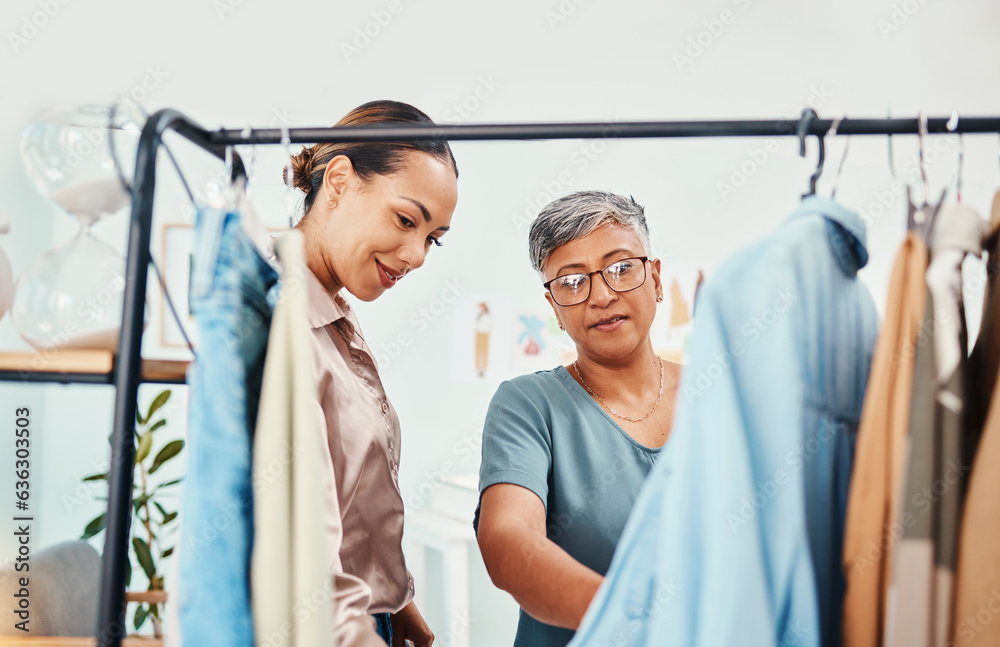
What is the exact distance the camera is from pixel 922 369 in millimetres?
689

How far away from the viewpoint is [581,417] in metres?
1.25

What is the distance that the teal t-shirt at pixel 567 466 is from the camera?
1.15 m

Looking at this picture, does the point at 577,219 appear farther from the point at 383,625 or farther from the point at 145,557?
the point at 145,557

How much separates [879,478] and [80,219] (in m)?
1.01

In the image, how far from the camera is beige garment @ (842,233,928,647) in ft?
2.19

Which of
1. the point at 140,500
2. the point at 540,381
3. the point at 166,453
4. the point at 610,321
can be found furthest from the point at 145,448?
the point at 610,321

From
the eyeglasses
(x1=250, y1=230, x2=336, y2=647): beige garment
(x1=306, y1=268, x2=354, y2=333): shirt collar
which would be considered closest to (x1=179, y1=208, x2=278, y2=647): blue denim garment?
(x1=250, y1=230, x2=336, y2=647): beige garment

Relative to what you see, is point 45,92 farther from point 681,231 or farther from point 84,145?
point 681,231

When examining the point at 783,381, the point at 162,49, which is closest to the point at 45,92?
the point at 162,49

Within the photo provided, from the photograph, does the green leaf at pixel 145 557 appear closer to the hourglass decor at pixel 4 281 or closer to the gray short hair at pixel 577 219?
the hourglass decor at pixel 4 281

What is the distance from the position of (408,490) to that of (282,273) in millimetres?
2691

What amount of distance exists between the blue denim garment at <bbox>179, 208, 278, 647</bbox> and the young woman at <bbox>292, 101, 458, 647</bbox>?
0.18 m

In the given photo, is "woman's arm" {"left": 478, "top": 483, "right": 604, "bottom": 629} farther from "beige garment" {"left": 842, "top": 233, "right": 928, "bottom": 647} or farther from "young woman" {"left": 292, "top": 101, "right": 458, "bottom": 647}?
"beige garment" {"left": 842, "top": 233, "right": 928, "bottom": 647}

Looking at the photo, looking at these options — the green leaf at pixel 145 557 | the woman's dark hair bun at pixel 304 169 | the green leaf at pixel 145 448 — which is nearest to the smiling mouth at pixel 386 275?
the woman's dark hair bun at pixel 304 169
